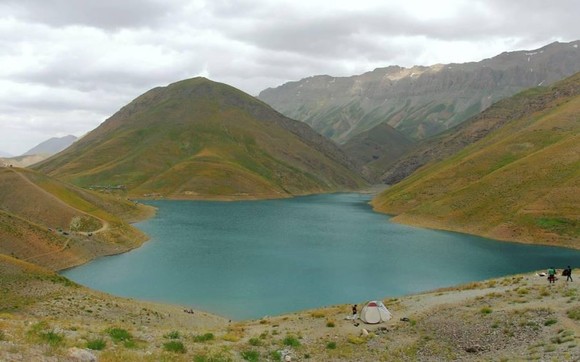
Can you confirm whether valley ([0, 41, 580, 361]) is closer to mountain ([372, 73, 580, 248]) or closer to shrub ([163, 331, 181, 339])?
shrub ([163, 331, 181, 339])

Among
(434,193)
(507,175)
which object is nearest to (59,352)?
(507,175)

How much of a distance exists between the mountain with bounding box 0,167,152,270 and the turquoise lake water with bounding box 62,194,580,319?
518 cm

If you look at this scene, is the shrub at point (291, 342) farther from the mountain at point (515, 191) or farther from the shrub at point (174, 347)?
the mountain at point (515, 191)

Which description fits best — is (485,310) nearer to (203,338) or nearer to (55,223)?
(203,338)

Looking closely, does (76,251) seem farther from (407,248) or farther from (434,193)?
(434,193)

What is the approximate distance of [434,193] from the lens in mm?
175250

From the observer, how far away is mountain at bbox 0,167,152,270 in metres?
87.4

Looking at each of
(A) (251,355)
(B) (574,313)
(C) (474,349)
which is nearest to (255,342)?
(A) (251,355)

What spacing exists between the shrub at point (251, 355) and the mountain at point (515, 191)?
10950cm

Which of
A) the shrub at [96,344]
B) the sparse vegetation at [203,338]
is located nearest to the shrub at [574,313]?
the sparse vegetation at [203,338]

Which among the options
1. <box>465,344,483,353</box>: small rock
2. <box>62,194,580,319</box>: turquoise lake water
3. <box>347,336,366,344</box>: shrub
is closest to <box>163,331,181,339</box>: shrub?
<box>347,336,366,344</box>: shrub

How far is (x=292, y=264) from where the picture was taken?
92.8 metres

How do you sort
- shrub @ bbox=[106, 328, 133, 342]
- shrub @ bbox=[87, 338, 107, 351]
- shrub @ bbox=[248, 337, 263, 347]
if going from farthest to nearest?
shrub @ bbox=[248, 337, 263, 347] < shrub @ bbox=[106, 328, 133, 342] < shrub @ bbox=[87, 338, 107, 351]

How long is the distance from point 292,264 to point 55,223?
196ft
